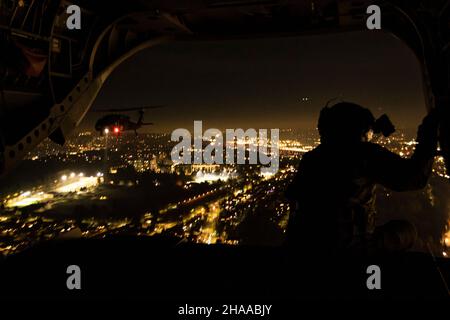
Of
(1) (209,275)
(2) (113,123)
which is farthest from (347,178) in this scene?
(2) (113,123)

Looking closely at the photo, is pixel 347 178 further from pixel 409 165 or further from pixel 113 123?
pixel 113 123

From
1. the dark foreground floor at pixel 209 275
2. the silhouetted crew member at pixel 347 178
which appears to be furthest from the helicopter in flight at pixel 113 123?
the silhouetted crew member at pixel 347 178

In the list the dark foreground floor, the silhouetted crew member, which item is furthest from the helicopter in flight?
the silhouetted crew member

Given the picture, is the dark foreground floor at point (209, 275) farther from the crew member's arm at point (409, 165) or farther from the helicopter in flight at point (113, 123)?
the helicopter in flight at point (113, 123)

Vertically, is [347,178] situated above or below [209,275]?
above
